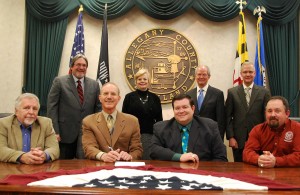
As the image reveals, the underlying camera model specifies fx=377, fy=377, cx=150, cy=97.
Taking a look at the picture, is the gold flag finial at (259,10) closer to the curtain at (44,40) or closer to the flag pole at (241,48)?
the flag pole at (241,48)

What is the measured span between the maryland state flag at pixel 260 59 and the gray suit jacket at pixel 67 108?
8.77 feet

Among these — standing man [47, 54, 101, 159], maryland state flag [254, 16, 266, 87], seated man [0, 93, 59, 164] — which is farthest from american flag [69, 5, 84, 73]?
seated man [0, 93, 59, 164]

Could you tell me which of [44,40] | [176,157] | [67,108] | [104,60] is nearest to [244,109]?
[176,157]

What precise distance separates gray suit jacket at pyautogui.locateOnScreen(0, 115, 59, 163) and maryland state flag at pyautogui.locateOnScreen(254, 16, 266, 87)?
352 cm

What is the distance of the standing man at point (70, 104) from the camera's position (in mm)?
4113

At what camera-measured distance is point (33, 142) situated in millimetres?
2910

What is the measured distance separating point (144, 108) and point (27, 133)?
1584mm

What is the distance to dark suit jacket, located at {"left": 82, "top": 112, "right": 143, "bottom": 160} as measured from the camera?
123 inches

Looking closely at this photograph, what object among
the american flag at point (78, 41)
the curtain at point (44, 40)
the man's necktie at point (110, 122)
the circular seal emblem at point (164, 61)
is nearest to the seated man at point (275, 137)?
the man's necktie at point (110, 122)

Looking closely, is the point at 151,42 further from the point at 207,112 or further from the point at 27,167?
the point at 27,167

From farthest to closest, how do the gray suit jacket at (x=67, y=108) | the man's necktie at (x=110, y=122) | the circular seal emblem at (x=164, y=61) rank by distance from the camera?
the circular seal emblem at (x=164, y=61) < the gray suit jacket at (x=67, y=108) < the man's necktie at (x=110, y=122)

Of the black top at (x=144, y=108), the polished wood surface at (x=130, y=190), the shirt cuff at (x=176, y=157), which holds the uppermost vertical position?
the black top at (x=144, y=108)

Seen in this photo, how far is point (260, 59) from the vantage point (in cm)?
568

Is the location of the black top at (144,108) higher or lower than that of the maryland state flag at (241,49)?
lower
